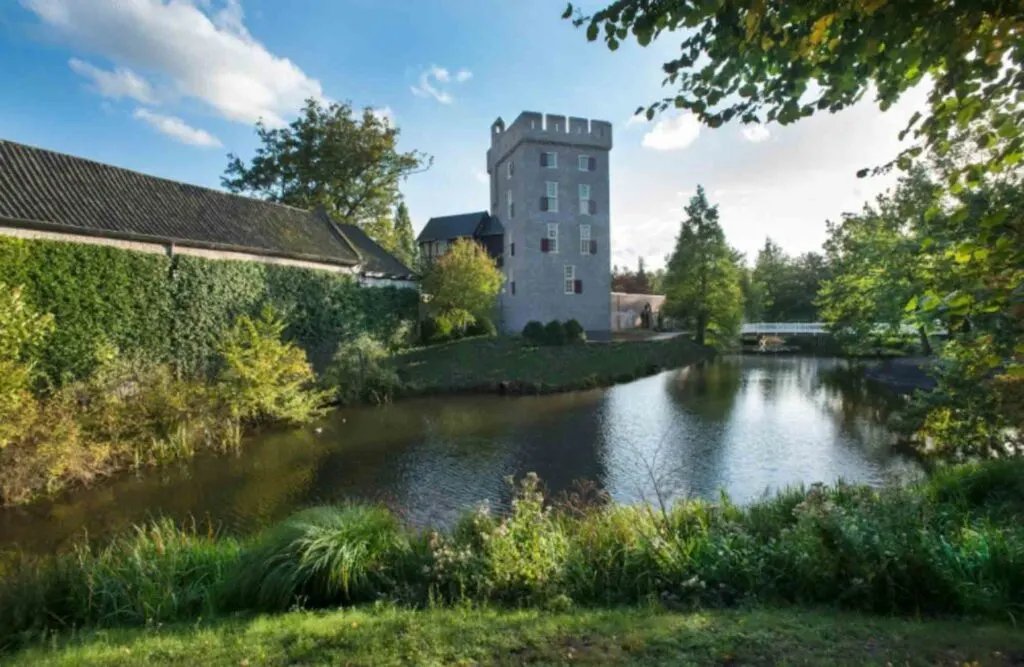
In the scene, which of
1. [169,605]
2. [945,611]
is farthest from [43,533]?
[945,611]

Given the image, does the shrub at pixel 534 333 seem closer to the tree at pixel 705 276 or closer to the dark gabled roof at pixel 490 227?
the dark gabled roof at pixel 490 227

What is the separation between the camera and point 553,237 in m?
32.5

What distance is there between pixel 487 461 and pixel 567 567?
608 cm

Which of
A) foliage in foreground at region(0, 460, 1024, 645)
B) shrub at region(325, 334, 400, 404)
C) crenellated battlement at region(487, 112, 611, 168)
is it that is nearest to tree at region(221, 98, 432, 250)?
crenellated battlement at region(487, 112, 611, 168)

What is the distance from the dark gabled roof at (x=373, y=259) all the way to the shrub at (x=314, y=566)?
787 inches

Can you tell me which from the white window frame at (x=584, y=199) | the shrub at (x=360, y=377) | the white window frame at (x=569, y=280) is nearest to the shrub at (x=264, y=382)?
the shrub at (x=360, y=377)

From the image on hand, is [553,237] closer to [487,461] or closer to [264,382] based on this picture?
[264,382]

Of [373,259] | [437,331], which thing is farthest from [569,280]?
[373,259]

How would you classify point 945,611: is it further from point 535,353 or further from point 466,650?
point 535,353

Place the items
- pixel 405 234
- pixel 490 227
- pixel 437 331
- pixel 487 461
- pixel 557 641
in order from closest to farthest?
pixel 557 641 → pixel 487 461 → pixel 437 331 → pixel 490 227 → pixel 405 234

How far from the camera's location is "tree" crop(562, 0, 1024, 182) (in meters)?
2.20

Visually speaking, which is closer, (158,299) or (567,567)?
(567,567)

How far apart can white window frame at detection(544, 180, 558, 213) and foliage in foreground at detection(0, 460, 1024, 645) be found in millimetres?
28395

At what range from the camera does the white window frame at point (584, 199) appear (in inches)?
1305
